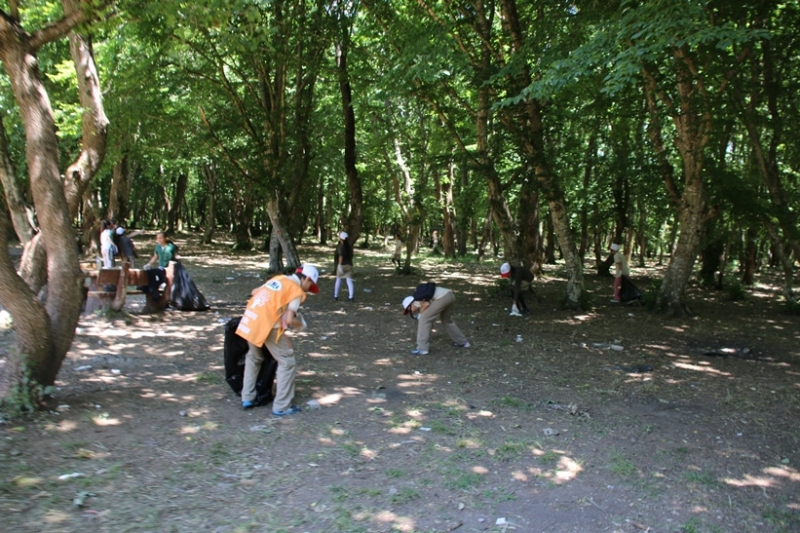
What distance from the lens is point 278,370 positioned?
6023 millimetres

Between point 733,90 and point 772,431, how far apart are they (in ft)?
31.5

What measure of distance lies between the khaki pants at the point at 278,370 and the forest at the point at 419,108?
5.89 ft

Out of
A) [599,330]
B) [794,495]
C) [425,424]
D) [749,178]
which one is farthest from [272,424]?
[749,178]

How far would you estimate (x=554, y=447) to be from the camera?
17.9 feet

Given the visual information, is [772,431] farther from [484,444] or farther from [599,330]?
[599,330]

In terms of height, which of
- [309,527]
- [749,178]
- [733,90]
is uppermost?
[733,90]

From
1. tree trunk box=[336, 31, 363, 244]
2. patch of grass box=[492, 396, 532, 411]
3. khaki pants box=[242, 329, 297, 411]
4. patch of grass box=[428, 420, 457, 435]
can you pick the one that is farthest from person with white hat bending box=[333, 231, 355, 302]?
patch of grass box=[428, 420, 457, 435]

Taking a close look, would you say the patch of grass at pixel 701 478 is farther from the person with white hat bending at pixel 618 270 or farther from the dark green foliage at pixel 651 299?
the person with white hat bending at pixel 618 270

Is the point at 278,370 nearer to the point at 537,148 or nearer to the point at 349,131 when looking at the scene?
the point at 537,148

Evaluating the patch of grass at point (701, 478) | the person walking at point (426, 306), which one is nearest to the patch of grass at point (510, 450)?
the patch of grass at point (701, 478)

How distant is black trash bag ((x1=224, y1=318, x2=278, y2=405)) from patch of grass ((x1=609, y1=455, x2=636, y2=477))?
3.50 meters

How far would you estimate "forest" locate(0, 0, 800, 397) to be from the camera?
5.85 metres

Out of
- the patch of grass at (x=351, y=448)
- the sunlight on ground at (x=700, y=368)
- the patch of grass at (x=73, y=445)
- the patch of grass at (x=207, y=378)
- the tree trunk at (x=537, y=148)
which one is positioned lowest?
the patch of grass at (x=351, y=448)

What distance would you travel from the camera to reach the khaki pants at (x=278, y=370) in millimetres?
5945
